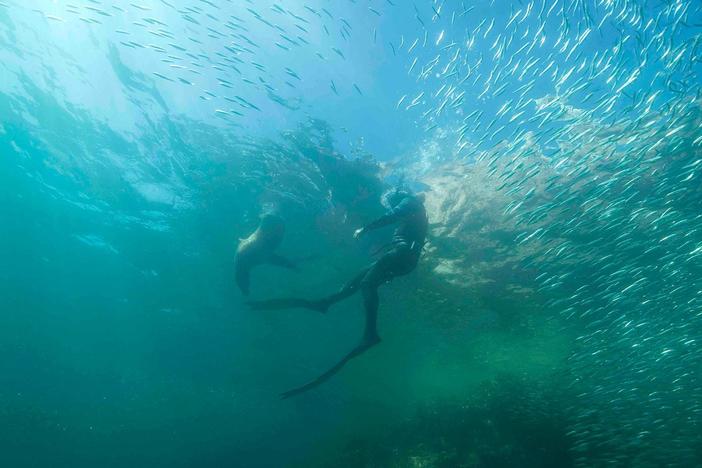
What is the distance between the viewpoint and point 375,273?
275 inches

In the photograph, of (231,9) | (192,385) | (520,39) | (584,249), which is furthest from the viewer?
(192,385)

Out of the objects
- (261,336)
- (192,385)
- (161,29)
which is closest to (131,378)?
(192,385)

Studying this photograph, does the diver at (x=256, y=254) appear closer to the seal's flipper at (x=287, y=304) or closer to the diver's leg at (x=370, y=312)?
the seal's flipper at (x=287, y=304)

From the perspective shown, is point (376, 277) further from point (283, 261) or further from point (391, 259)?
point (283, 261)

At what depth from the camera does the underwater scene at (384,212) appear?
8.12m

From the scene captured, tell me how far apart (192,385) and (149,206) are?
2371 centimetres

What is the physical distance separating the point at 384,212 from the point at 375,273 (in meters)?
6.48

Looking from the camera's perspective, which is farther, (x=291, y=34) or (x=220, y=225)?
(x=220, y=225)

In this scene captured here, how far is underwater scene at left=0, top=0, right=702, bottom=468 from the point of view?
26.7ft

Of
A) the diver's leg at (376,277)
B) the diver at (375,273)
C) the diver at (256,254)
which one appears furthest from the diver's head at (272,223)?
the diver's leg at (376,277)

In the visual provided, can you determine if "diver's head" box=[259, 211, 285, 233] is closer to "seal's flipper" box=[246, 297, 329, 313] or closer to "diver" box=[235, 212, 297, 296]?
"diver" box=[235, 212, 297, 296]

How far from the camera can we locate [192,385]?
107ft

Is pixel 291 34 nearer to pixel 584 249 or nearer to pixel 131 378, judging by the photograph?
pixel 584 249

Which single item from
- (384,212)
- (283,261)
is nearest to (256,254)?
(283,261)
